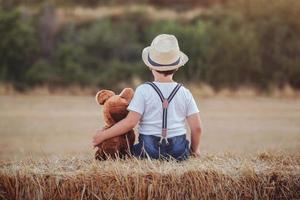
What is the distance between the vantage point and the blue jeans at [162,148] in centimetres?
514

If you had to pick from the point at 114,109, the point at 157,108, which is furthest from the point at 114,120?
the point at 157,108

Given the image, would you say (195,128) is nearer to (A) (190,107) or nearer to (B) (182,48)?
(A) (190,107)

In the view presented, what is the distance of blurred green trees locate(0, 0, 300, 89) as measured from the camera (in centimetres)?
2266

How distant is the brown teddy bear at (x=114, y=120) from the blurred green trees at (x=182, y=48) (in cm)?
1690

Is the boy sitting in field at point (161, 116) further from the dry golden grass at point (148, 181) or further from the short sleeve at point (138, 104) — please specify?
the dry golden grass at point (148, 181)

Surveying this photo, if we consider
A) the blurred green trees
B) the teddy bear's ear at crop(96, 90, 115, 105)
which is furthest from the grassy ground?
the teddy bear's ear at crop(96, 90, 115, 105)

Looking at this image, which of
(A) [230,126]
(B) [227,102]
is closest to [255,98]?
(B) [227,102]

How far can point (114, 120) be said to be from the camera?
5207 millimetres

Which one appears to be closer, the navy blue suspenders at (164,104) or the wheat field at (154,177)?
the wheat field at (154,177)

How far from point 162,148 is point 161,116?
0.72 ft

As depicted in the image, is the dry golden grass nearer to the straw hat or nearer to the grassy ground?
the straw hat

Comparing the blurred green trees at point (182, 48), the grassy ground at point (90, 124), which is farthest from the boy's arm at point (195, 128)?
the blurred green trees at point (182, 48)

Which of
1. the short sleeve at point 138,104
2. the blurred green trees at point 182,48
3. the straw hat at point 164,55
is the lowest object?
the blurred green trees at point 182,48

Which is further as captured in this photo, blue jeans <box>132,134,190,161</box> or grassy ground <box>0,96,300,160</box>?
grassy ground <box>0,96,300,160</box>
